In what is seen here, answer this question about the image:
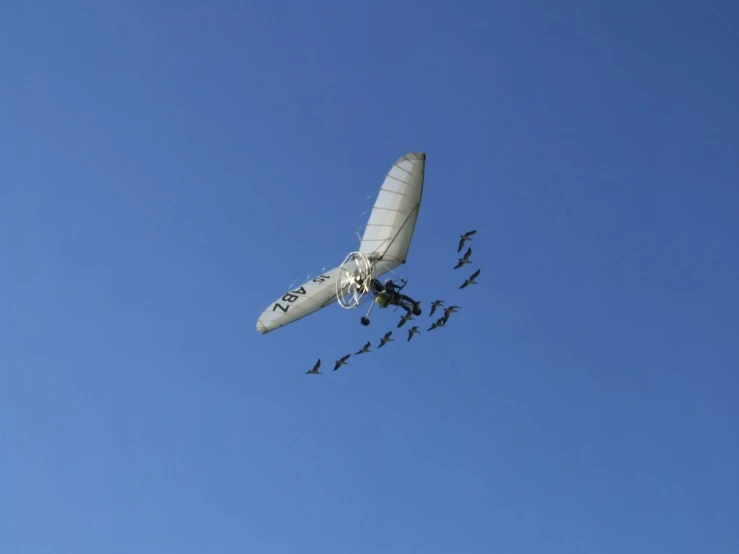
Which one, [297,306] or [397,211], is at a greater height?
[397,211]

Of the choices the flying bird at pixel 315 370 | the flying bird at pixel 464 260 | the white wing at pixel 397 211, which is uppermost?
the white wing at pixel 397 211

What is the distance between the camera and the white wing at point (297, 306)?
190 ft

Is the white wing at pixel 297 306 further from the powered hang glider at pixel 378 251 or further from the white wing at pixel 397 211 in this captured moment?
the white wing at pixel 397 211

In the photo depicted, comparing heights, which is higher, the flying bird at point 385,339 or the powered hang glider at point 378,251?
the powered hang glider at point 378,251

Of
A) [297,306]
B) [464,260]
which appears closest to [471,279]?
[464,260]

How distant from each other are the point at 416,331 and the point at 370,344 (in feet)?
9.99

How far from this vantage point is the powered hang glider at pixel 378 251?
57156 mm

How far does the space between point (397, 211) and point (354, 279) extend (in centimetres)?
539

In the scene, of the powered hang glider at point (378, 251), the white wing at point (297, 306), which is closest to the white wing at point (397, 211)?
the powered hang glider at point (378, 251)

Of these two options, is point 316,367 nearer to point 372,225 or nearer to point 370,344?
point 370,344

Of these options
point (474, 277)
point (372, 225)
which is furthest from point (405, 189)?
point (474, 277)

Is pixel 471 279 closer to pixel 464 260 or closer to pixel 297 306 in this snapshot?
pixel 464 260

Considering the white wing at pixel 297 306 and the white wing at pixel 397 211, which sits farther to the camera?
the white wing at pixel 297 306

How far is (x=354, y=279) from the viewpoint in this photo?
56.9 m
